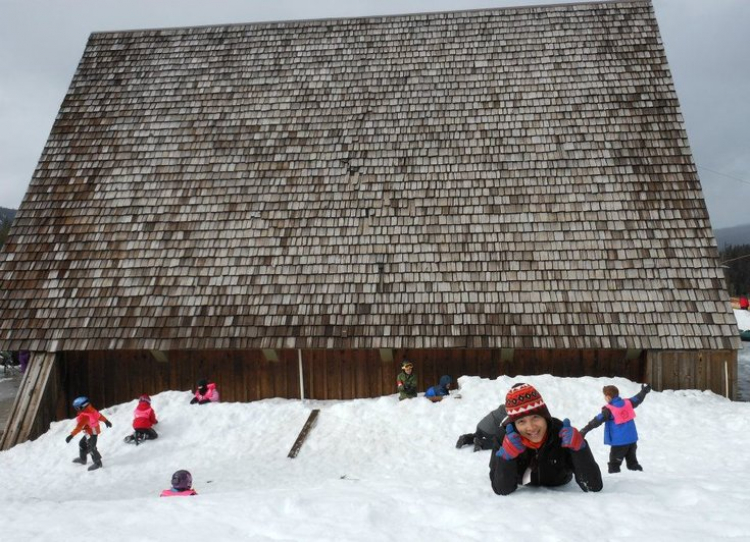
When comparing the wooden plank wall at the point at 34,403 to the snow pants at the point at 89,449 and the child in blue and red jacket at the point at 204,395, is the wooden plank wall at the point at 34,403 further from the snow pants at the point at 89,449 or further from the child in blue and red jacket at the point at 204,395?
the child in blue and red jacket at the point at 204,395

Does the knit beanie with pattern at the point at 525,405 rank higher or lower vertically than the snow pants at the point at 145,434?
higher

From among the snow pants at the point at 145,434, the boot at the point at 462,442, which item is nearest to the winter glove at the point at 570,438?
the boot at the point at 462,442

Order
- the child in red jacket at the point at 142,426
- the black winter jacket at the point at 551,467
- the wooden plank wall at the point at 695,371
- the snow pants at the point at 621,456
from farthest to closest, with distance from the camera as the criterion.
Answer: the wooden plank wall at the point at 695,371 → the child in red jacket at the point at 142,426 → the snow pants at the point at 621,456 → the black winter jacket at the point at 551,467

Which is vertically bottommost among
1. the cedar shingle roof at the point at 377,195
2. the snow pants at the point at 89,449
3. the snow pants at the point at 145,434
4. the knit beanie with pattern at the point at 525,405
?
the snow pants at the point at 89,449

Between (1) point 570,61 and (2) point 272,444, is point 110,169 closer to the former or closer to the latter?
(2) point 272,444

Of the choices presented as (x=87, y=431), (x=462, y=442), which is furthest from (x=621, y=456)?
(x=87, y=431)

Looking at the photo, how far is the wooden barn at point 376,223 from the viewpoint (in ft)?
30.2

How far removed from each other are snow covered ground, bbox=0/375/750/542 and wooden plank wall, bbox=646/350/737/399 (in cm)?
29

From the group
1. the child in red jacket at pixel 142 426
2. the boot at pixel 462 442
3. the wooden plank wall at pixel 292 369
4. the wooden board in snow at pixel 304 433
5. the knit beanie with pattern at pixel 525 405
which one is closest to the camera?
the knit beanie with pattern at pixel 525 405

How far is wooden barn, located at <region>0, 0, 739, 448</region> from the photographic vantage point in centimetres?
920

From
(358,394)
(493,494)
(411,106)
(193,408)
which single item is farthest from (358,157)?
(493,494)

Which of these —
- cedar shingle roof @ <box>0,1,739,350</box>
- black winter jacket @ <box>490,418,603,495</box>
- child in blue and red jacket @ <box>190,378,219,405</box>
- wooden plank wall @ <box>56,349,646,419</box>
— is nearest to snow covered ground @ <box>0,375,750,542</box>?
black winter jacket @ <box>490,418,603,495</box>

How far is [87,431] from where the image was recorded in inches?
309

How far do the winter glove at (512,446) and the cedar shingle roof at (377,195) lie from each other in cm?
510
